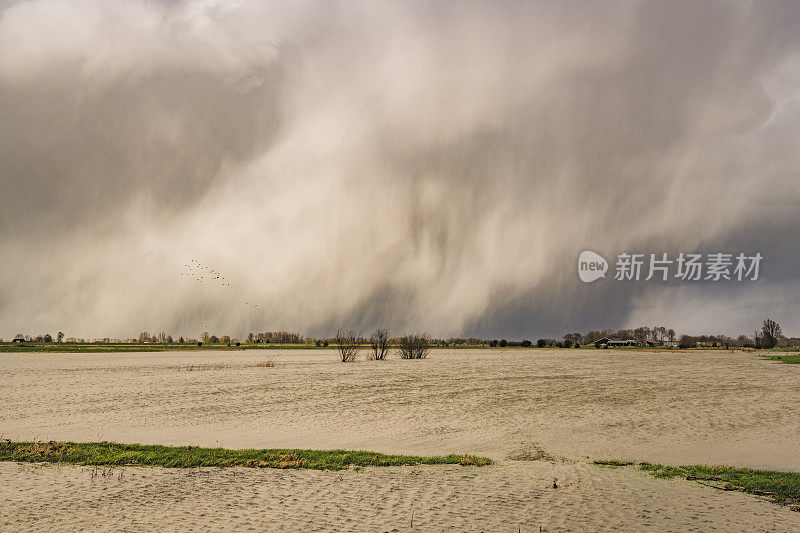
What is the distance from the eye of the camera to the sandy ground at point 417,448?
12.6 metres

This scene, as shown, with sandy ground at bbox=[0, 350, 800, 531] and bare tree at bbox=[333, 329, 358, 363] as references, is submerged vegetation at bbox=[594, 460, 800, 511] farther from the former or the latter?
bare tree at bbox=[333, 329, 358, 363]

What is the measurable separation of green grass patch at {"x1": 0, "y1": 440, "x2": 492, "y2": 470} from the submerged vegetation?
5.43 metres

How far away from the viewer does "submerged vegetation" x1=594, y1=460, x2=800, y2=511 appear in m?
14.3

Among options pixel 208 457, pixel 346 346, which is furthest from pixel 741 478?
pixel 346 346

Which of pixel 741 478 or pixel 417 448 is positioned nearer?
pixel 741 478

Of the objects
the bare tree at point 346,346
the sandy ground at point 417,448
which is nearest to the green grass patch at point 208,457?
the sandy ground at point 417,448

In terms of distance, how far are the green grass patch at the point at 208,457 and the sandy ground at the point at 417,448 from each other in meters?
0.89

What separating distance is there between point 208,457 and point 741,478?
1697 centimetres

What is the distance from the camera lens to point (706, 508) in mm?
13156

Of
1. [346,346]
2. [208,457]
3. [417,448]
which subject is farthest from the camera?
[346,346]

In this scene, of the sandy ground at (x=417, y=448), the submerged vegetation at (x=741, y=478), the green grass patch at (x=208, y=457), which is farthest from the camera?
the green grass patch at (x=208, y=457)

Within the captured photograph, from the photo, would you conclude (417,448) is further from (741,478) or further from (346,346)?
(346,346)

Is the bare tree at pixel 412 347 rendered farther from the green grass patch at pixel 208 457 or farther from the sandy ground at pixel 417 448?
the green grass patch at pixel 208 457

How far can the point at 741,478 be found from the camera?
15719mm
